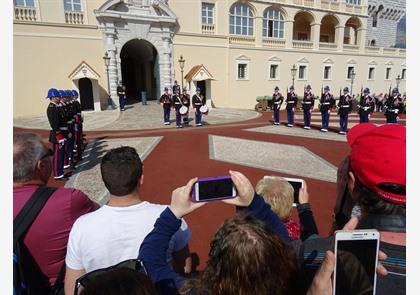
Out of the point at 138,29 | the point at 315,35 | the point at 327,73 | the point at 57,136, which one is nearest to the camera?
the point at 57,136

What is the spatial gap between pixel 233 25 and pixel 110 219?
27.0 meters

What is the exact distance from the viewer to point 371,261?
1.16 meters

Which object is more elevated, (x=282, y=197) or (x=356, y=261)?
(x=356, y=261)

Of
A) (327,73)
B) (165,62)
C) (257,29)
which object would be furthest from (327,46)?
(165,62)

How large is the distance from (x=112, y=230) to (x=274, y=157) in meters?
7.46

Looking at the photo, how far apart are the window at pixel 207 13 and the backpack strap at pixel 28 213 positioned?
25528 millimetres

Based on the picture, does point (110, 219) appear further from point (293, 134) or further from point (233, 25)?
point (233, 25)

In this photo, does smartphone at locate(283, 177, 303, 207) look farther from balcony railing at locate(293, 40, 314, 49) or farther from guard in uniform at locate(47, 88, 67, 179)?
balcony railing at locate(293, 40, 314, 49)

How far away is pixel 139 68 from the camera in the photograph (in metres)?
29.2

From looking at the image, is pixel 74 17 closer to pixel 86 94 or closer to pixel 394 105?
pixel 86 94

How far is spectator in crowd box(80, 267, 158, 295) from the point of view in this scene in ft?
3.21

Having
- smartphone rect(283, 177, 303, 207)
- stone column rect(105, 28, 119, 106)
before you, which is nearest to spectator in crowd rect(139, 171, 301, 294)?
smartphone rect(283, 177, 303, 207)

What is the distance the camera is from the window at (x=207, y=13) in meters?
24.8

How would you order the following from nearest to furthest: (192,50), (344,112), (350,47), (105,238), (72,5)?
(105,238)
(344,112)
(72,5)
(192,50)
(350,47)
